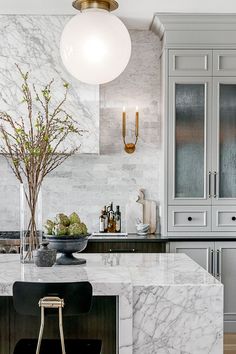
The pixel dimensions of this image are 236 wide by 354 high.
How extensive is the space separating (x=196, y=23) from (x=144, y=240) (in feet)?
6.28

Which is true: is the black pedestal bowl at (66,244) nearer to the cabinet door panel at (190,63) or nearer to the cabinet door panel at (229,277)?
the cabinet door panel at (229,277)

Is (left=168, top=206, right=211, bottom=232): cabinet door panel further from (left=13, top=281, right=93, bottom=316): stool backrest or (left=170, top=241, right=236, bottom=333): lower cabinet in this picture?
(left=13, top=281, right=93, bottom=316): stool backrest

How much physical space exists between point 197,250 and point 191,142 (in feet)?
3.06

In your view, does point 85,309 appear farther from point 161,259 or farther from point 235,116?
point 235,116

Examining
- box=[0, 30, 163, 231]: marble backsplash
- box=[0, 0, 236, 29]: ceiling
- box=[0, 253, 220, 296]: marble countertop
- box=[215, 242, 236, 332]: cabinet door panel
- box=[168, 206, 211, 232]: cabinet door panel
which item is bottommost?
box=[215, 242, 236, 332]: cabinet door panel

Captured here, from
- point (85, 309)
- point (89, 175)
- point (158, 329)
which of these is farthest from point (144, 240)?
point (85, 309)

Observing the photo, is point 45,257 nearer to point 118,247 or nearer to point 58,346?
point 58,346

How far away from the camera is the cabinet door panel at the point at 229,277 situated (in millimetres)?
4719

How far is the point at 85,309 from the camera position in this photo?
2.21 meters

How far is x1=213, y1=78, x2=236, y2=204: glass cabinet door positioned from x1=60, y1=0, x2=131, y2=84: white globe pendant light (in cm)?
217

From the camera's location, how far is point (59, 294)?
220 centimetres

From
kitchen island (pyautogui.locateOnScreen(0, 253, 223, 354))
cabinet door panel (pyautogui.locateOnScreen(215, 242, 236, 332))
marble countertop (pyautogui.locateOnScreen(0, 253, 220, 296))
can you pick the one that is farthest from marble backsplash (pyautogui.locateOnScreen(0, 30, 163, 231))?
kitchen island (pyautogui.locateOnScreen(0, 253, 223, 354))

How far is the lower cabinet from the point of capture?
4691 mm

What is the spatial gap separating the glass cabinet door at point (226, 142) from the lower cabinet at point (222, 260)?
40cm
